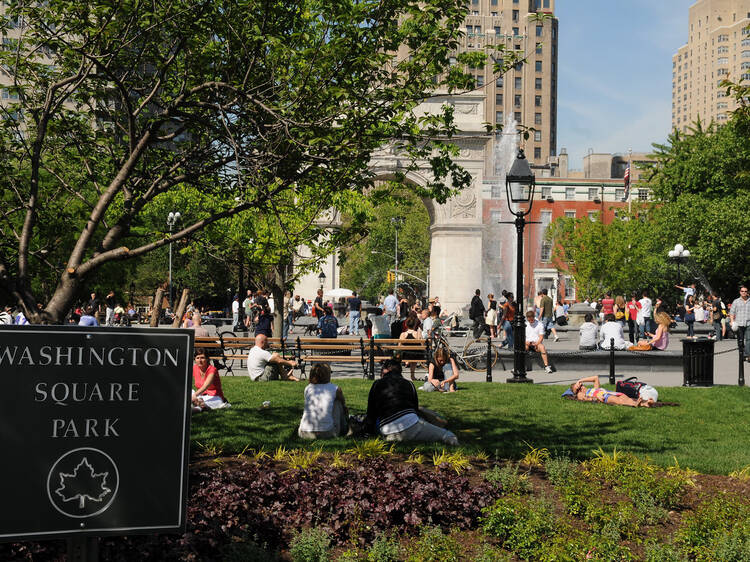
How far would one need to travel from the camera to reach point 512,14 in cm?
13012

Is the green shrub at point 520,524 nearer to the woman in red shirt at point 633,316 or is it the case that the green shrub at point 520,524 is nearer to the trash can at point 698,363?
the trash can at point 698,363

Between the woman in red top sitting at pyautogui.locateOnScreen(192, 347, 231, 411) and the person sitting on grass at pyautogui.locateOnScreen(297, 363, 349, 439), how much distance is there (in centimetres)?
228

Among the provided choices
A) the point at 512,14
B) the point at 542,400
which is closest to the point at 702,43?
the point at 512,14

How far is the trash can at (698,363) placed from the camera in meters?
15.8

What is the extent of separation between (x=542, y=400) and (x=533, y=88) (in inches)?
4689

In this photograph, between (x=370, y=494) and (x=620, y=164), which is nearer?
(x=370, y=494)

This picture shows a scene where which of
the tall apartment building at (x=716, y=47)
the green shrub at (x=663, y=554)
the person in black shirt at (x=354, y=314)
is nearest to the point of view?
the green shrub at (x=663, y=554)

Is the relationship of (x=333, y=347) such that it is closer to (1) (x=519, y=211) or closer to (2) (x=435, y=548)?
(1) (x=519, y=211)

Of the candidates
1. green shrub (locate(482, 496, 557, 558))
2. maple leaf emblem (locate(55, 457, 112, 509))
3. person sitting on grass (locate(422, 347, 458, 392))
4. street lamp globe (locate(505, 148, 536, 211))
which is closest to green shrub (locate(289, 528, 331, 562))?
green shrub (locate(482, 496, 557, 558))

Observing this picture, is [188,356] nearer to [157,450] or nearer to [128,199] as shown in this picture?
[157,450]

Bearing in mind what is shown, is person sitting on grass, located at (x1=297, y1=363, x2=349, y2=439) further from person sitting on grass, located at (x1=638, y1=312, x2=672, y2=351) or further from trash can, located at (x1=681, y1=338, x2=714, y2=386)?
person sitting on grass, located at (x1=638, y1=312, x2=672, y2=351)

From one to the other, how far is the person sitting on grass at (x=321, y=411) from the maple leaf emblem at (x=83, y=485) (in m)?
6.24

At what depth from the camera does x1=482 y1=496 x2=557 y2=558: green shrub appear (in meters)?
6.23

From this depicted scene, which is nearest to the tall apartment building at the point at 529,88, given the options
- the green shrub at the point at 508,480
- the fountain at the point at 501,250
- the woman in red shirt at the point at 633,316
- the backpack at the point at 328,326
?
the fountain at the point at 501,250
